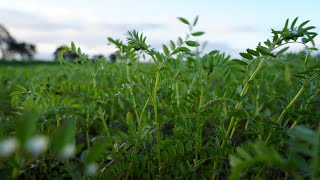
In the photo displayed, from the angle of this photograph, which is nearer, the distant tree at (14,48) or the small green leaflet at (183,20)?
the small green leaflet at (183,20)

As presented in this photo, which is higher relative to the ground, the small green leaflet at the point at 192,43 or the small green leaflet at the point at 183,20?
the small green leaflet at the point at 183,20

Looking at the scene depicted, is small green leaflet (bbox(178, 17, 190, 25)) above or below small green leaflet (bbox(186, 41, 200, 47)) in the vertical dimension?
above

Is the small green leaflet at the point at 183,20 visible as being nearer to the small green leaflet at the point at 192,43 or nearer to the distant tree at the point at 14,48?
the small green leaflet at the point at 192,43

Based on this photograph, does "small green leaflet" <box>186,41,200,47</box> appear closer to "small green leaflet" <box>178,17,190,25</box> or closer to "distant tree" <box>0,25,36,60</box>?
"small green leaflet" <box>178,17,190,25</box>

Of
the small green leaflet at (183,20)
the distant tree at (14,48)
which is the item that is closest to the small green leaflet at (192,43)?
the small green leaflet at (183,20)

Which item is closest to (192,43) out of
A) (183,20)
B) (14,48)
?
(183,20)

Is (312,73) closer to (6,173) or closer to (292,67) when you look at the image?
(6,173)

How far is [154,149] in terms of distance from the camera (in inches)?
50.7

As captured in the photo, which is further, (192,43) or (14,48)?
(14,48)

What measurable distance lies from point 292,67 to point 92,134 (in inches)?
97.4

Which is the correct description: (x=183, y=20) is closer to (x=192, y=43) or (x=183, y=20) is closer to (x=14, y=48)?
Result: (x=192, y=43)

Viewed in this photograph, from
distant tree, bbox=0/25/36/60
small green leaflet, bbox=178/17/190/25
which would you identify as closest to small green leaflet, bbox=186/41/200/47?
small green leaflet, bbox=178/17/190/25

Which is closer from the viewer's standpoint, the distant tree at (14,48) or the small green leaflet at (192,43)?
the small green leaflet at (192,43)

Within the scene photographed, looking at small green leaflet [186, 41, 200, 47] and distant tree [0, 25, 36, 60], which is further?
distant tree [0, 25, 36, 60]
